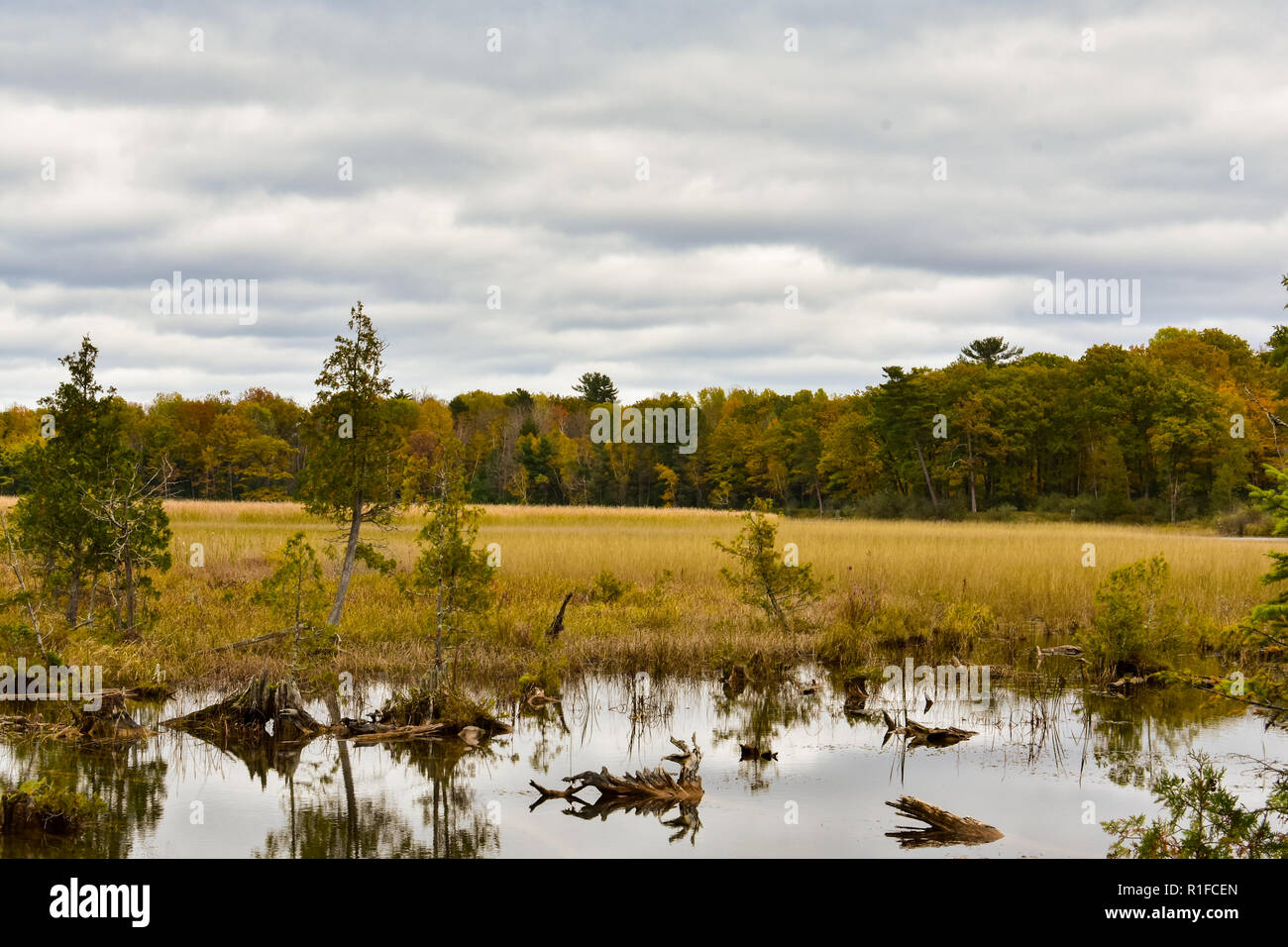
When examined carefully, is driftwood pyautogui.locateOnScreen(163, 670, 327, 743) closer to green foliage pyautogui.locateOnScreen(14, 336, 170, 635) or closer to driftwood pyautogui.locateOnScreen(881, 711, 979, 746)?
green foliage pyautogui.locateOnScreen(14, 336, 170, 635)

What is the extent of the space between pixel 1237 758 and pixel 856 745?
12.1ft

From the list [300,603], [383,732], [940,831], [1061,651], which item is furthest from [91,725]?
[1061,651]

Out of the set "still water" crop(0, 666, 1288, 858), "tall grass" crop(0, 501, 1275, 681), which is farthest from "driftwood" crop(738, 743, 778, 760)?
"tall grass" crop(0, 501, 1275, 681)

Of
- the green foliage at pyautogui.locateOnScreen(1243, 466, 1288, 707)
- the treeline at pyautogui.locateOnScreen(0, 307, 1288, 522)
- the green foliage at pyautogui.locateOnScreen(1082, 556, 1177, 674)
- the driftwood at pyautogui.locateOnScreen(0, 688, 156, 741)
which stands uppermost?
the treeline at pyautogui.locateOnScreen(0, 307, 1288, 522)

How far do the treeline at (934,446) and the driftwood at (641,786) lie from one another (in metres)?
33.7

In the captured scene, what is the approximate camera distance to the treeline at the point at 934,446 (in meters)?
61.4

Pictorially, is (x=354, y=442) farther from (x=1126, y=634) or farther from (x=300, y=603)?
(x=1126, y=634)

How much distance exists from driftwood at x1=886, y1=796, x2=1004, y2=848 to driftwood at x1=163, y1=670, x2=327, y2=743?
6450 millimetres

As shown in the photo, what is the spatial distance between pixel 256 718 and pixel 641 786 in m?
4.89

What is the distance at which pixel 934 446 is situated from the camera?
70.4 m

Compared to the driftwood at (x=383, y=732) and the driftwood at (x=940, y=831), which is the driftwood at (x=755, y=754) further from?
the driftwood at (x=383, y=732)

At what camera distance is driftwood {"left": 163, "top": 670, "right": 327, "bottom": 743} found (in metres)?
11.5

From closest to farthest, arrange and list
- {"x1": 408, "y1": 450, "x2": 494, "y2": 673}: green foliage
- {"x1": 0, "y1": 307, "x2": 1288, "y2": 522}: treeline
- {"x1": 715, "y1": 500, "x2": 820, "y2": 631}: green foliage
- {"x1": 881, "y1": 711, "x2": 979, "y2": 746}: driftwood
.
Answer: {"x1": 881, "y1": 711, "x2": 979, "y2": 746}: driftwood → {"x1": 408, "y1": 450, "x2": 494, "y2": 673}: green foliage → {"x1": 715, "y1": 500, "x2": 820, "y2": 631}: green foliage → {"x1": 0, "y1": 307, "x2": 1288, "y2": 522}: treeline

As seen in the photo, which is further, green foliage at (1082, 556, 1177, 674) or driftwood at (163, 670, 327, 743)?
green foliage at (1082, 556, 1177, 674)
